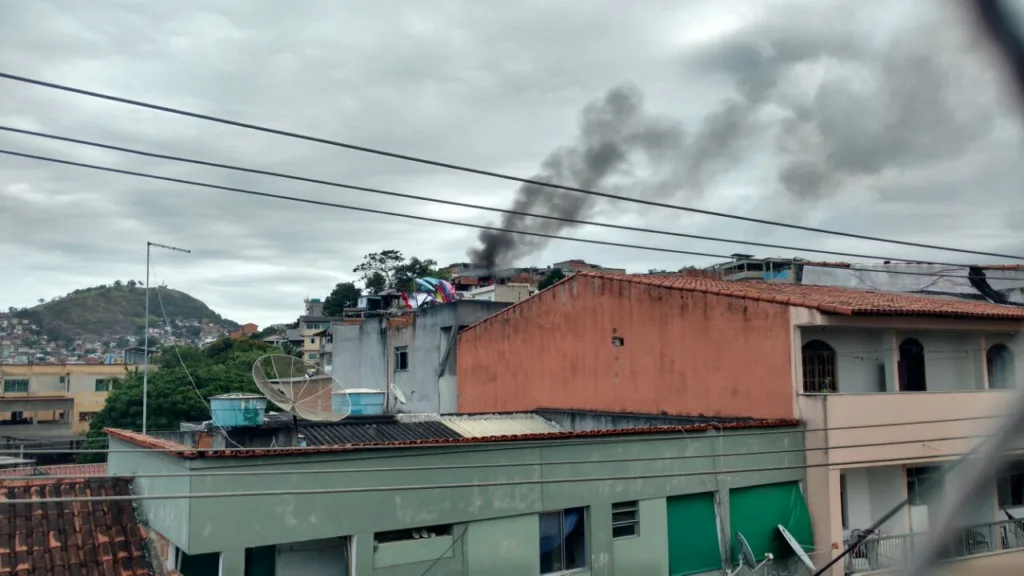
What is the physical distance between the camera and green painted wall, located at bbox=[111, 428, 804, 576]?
9820 millimetres

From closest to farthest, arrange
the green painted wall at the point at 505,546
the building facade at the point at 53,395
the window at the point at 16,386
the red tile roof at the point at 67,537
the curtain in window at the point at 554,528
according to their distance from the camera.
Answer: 1. the red tile roof at the point at 67,537
2. the green painted wall at the point at 505,546
3. the curtain in window at the point at 554,528
4. the building facade at the point at 53,395
5. the window at the point at 16,386

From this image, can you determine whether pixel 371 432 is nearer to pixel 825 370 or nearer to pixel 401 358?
pixel 825 370

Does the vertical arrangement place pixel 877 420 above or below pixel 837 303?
below

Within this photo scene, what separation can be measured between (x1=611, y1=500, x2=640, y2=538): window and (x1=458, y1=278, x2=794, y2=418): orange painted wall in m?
4.11

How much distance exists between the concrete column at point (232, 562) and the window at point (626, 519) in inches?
242

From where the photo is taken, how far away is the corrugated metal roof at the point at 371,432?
47.4 ft

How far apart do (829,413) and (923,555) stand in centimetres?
1440

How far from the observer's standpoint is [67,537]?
1088cm

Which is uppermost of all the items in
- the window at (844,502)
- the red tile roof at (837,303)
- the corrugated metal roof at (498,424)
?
the red tile roof at (837,303)

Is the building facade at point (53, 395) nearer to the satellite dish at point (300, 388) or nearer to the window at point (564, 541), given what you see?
the satellite dish at point (300, 388)

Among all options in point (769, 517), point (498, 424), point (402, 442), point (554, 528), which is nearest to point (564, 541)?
point (554, 528)

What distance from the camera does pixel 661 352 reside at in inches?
704

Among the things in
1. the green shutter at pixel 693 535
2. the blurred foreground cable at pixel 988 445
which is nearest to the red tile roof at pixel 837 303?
the green shutter at pixel 693 535

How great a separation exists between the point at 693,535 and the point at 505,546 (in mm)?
3898
